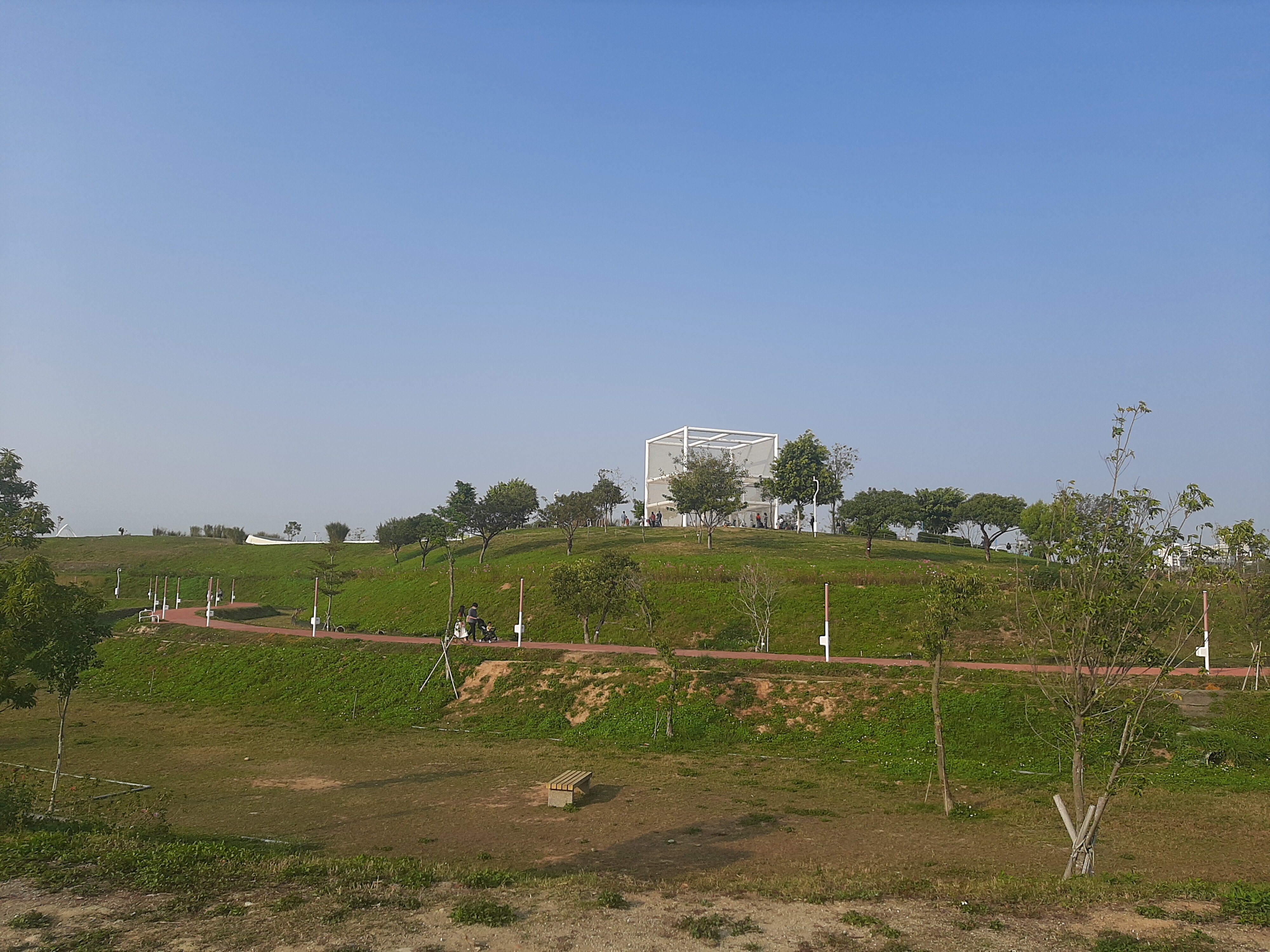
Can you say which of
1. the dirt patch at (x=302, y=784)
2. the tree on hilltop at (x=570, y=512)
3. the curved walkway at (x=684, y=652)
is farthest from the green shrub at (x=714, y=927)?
the tree on hilltop at (x=570, y=512)

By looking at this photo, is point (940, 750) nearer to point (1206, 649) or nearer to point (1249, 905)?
point (1249, 905)

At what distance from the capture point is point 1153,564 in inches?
456

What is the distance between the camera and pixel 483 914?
30.6 ft

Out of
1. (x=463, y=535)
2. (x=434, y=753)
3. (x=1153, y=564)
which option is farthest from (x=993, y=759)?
(x=463, y=535)

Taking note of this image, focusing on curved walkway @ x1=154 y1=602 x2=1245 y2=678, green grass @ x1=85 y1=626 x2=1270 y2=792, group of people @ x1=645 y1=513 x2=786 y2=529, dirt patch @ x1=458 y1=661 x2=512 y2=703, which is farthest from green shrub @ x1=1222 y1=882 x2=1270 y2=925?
group of people @ x1=645 y1=513 x2=786 y2=529

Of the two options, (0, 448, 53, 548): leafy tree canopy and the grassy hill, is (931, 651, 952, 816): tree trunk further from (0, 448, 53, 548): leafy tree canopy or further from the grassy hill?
(0, 448, 53, 548): leafy tree canopy

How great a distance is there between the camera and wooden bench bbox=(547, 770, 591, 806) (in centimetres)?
1727

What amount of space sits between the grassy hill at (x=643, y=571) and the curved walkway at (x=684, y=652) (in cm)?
187

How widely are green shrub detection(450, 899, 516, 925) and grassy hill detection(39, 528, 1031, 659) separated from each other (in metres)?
12.9

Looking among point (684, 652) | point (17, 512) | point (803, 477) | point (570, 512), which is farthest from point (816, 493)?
point (17, 512)

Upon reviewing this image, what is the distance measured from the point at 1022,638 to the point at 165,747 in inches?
952

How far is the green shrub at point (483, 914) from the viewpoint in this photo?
9156 mm

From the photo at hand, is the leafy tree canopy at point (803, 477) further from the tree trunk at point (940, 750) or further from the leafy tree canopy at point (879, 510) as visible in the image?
the tree trunk at point (940, 750)

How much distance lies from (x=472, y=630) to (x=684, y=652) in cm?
1036
